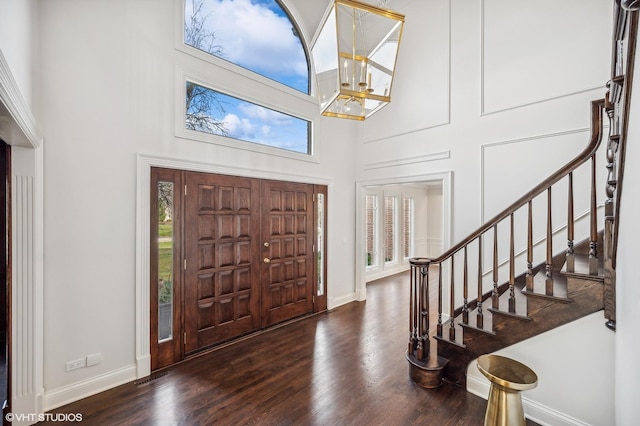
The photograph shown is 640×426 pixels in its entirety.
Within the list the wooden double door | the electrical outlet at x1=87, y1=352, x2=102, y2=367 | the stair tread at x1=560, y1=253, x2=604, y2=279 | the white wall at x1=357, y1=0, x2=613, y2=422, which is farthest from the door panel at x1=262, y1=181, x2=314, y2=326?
the stair tread at x1=560, y1=253, x2=604, y2=279

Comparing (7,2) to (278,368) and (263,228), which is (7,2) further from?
(278,368)

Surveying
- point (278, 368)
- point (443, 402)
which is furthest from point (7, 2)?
point (443, 402)

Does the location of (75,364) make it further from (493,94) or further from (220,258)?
(493,94)

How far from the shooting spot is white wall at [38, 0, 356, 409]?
7.86ft

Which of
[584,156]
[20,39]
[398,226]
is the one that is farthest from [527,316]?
[398,226]

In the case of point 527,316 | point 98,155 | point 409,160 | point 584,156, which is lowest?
point 527,316

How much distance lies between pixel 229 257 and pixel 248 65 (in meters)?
2.51

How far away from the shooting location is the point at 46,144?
235 cm

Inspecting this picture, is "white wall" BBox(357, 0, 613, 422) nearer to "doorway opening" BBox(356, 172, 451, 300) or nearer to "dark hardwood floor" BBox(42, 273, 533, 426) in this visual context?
"dark hardwood floor" BBox(42, 273, 533, 426)

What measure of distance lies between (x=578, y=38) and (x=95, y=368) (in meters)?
5.80

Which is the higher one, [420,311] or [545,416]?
[420,311]

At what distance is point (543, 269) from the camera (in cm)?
280

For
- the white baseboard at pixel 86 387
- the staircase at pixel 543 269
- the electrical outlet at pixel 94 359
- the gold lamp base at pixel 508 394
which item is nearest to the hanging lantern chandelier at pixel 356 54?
the staircase at pixel 543 269

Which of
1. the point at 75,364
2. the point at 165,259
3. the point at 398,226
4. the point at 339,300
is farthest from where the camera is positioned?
the point at 398,226
